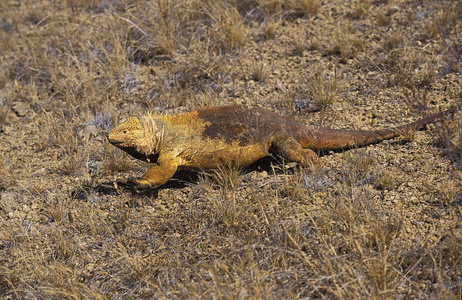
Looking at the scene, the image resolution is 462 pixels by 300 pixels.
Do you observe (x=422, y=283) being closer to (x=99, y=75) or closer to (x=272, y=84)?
(x=272, y=84)

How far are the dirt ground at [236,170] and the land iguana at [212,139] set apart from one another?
0.77 feet

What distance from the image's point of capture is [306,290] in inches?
129

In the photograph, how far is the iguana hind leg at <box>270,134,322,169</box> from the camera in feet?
14.5

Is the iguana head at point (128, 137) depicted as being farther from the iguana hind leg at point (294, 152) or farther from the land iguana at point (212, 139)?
the iguana hind leg at point (294, 152)

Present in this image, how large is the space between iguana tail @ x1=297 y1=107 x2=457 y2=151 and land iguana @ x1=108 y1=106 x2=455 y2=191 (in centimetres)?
4

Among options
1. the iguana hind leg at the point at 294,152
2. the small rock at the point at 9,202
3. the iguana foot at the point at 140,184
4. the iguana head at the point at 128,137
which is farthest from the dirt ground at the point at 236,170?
the iguana head at the point at 128,137

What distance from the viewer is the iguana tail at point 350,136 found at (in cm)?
469

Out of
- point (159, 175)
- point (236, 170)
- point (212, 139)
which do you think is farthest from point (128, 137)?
point (236, 170)

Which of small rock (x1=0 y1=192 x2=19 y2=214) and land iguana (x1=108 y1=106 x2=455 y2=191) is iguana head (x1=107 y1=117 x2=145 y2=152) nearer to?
land iguana (x1=108 y1=106 x2=455 y2=191)

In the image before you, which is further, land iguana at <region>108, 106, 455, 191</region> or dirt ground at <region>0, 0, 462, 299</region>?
land iguana at <region>108, 106, 455, 191</region>

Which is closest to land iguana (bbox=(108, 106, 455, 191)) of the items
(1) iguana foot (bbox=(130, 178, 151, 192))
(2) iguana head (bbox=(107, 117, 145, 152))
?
(2) iguana head (bbox=(107, 117, 145, 152))

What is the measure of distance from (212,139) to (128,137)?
2.84 ft

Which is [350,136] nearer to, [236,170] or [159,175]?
[236,170]

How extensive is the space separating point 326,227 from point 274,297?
2.80 feet
